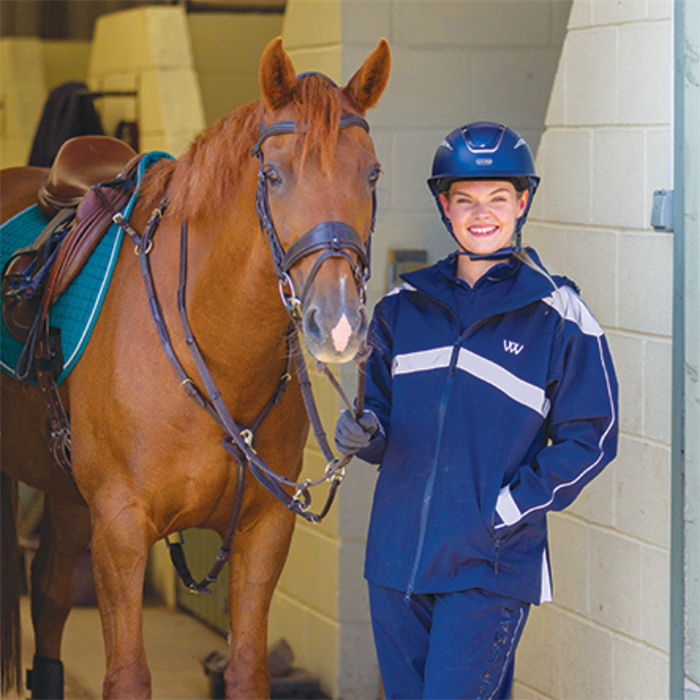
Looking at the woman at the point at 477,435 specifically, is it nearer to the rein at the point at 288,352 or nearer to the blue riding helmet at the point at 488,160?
the blue riding helmet at the point at 488,160

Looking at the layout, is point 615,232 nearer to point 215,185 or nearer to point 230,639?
point 215,185

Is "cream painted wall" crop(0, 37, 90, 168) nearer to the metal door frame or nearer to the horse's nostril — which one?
the metal door frame

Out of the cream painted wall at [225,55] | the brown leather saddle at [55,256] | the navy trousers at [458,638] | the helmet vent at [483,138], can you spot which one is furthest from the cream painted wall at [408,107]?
the cream painted wall at [225,55]

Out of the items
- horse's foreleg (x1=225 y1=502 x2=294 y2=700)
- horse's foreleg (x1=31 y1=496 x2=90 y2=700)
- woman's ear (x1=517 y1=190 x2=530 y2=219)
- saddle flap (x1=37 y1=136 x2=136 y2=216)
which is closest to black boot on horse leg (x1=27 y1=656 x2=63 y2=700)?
horse's foreleg (x1=31 y1=496 x2=90 y2=700)

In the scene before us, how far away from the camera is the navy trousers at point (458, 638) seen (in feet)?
7.52

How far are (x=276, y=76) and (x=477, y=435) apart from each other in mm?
774

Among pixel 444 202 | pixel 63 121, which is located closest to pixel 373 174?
pixel 444 202

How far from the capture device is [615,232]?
2998mm

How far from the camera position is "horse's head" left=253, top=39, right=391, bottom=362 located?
2.09m

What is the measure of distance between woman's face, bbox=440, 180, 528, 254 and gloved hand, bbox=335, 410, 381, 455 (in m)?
0.44

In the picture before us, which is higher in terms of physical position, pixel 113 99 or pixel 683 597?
pixel 113 99

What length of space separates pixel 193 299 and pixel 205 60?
11.0 ft

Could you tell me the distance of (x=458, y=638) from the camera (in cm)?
229

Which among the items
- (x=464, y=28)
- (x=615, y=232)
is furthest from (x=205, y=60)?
(x=615, y=232)
